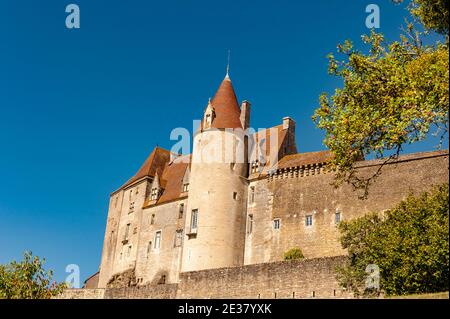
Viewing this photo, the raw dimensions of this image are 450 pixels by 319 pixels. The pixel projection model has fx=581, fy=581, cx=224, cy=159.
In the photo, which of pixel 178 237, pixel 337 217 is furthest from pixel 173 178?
pixel 337 217

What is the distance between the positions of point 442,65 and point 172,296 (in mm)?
22424

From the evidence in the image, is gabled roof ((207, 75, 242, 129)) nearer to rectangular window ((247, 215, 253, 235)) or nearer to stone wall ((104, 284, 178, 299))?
rectangular window ((247, 215, 253, 235))

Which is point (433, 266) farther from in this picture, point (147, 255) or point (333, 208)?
point (147, 255)

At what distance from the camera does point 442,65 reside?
18953 millimetres

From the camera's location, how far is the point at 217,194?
1683 inches

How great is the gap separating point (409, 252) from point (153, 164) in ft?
121

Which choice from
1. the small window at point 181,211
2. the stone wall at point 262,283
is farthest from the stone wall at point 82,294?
the small window at point 181,211

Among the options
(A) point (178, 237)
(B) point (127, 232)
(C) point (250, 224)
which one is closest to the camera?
(C) point (250, 224)

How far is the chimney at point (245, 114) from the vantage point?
46.8 metres

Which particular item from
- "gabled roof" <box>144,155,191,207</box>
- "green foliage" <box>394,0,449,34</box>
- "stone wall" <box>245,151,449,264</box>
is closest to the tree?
"green foliage" <box>394,0,449,34</box>

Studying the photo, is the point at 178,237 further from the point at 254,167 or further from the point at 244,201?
the point at 254,167

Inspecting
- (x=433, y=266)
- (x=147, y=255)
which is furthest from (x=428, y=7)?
(x=147, y=255)

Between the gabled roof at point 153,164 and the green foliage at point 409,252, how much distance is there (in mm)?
31616
